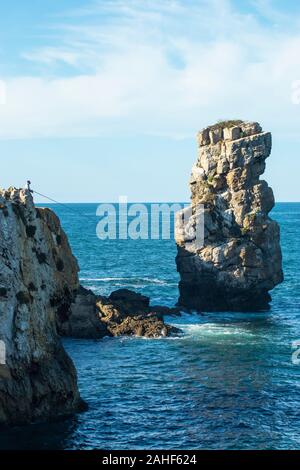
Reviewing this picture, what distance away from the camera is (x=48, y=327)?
46625mm

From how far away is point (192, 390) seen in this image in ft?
173

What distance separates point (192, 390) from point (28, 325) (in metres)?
15.2

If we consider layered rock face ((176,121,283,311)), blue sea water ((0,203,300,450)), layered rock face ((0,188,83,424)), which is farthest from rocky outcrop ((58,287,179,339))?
layered rock face ((0,188,83,424))

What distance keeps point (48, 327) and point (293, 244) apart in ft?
441

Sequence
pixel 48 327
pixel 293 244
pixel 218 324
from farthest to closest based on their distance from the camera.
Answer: pixel 293 244
pixel 218 324
pixel 48 327

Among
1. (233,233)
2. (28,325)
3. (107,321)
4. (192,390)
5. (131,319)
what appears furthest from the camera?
(233,233)

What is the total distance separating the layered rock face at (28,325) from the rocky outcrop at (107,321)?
21.2 meters

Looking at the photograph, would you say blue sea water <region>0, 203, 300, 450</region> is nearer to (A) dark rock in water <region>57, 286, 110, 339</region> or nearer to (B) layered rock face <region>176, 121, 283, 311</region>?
(A) dark rock in water <region>57, 286, 110, 339</region>

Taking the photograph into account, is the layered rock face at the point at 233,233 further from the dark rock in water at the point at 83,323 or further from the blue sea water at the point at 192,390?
the dark rock in water at the point at 83,323

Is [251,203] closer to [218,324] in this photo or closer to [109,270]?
[218,324]

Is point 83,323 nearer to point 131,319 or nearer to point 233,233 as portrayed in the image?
point 131,319

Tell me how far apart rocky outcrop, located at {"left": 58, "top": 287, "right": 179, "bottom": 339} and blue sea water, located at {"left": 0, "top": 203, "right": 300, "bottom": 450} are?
6.08 feet

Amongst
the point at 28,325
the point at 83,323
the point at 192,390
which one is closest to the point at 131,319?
the point at 83,323
